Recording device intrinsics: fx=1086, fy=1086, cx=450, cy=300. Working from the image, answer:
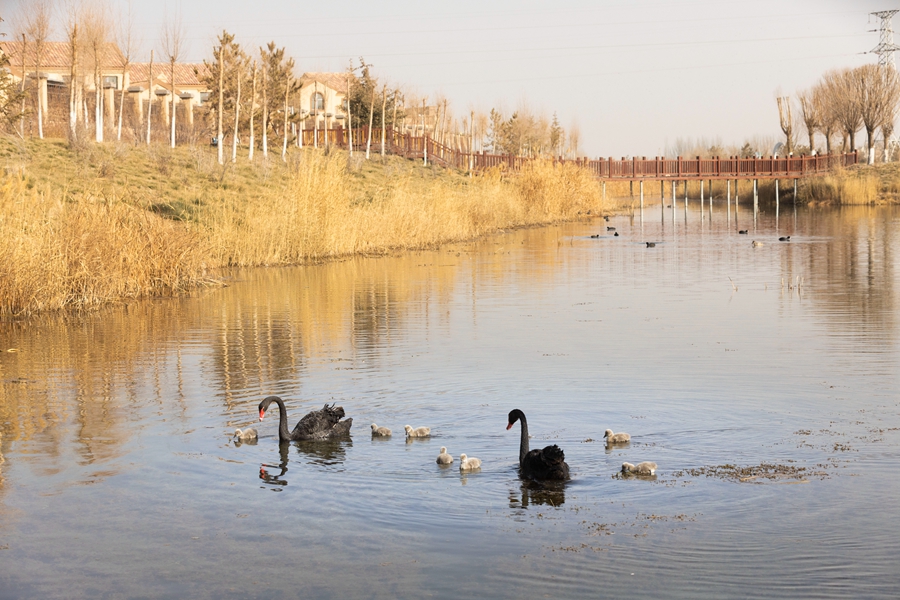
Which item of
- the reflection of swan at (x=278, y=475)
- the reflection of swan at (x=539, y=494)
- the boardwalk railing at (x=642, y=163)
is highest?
the boardwalk railing at (x=642, y=163)

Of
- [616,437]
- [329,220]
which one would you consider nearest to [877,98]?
[329,220]

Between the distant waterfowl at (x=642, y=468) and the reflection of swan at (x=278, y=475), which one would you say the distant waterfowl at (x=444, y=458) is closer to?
the reflection of swan at (x=278, y=475)

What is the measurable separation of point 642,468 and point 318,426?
3086 millimetres

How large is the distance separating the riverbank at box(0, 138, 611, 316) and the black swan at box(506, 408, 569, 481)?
11.5 metres

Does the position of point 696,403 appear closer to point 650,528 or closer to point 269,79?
point 650,528

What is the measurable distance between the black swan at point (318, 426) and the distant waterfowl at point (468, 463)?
151cm

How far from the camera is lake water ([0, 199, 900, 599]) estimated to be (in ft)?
22.6

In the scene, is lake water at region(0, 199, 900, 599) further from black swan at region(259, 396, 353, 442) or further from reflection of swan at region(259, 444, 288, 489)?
black swan at region(259, 396, 353, 442)

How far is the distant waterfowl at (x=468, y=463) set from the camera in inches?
356

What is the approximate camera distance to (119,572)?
22.5ft

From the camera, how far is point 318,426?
1012 centimetres

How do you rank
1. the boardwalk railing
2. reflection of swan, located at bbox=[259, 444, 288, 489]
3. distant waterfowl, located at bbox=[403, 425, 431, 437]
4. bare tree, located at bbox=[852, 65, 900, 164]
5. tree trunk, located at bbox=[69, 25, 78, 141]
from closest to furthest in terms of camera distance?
reflection of swan, located at bbox=[259, 444, 288, 489]
distant waterfowl, located at bbox=[403, 425, 431, 437]
tree trunk, located at bbox=[69, 25, 78, 141]
the boardwalk railing
bare tree, located at bbox=[852, 65, 900, 164]

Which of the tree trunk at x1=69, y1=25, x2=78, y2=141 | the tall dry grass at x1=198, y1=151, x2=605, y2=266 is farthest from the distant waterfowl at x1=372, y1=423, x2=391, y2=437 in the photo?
the tree trunk at x1=69, y1=25, x2=78, y2=141

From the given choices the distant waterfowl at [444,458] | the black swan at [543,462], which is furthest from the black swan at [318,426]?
the black swan at [543,462]
